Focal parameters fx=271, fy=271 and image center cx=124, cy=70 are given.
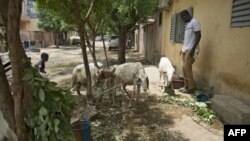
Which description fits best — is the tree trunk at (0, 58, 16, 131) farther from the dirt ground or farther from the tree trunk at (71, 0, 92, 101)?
the tree trunk at (71, 0, 92, 101)

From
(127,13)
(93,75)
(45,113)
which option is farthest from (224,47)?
(127,13)

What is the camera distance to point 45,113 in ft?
9.97

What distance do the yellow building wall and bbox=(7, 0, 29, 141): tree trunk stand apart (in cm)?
392

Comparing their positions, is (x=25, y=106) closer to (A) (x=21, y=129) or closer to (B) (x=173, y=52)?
(A) (x=21, y=129)

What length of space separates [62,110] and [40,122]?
34 cm

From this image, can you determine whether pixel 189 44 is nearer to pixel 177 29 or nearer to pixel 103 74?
pixel 103 74

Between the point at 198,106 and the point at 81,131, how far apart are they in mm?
3211

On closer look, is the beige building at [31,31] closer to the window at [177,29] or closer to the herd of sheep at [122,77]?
the window at [177,29]

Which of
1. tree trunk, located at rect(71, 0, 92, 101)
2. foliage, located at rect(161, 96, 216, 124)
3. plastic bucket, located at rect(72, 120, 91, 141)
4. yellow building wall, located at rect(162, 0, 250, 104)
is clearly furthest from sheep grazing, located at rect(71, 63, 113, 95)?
yellow building wall, located at rect(162, 0, 250, 104)

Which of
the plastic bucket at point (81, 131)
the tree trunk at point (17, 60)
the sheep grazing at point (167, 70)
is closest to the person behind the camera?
the tree trunk at point (17, 60)

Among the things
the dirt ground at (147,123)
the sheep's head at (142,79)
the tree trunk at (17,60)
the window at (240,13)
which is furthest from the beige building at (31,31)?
the tree trunk at (17,60)

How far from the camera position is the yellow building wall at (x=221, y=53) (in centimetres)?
523

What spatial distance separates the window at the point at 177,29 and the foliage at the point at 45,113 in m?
7.47

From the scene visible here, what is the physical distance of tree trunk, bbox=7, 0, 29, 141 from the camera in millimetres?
2791
